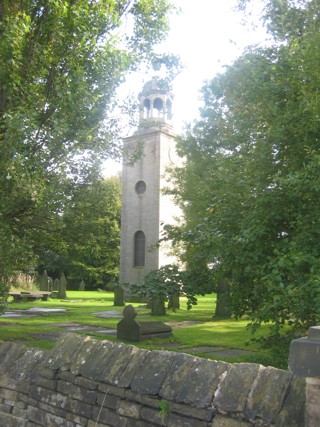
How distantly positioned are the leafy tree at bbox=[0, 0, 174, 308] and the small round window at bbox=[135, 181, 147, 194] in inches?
837

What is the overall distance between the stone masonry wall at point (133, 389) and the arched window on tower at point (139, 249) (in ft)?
84.9

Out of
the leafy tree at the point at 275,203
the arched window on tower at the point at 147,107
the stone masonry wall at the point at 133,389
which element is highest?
the arched window on tower at the point at 147,107

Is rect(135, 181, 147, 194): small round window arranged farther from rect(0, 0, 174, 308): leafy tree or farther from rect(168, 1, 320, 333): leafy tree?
rect(168, 1, 320, 333): leafy tree

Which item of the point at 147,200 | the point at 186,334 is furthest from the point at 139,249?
the point at 186,334

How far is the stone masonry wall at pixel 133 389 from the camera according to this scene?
2859 millimetres

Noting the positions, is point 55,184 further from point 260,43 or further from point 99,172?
point 260,43

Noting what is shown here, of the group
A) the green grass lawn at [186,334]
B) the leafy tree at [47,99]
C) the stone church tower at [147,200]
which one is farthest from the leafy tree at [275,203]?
the stone church tower at [147,200]

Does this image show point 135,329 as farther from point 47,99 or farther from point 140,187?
point 140,187

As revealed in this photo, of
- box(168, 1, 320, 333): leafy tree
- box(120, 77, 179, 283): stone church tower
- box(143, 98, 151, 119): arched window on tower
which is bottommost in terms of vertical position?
box(168, 1, 320, 333): leafy tree

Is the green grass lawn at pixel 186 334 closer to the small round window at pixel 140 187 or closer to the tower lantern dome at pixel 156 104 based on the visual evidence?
the small round window at pixel 140 187

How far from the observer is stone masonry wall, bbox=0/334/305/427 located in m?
2.86

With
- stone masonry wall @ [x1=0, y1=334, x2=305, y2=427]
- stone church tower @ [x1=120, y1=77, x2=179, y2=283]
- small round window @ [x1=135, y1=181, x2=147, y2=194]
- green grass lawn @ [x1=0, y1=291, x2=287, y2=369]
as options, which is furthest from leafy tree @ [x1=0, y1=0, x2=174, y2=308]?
small round window @ [x1=135, y1=181, x2=147, y2=194]

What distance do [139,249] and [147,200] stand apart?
11.8 ft

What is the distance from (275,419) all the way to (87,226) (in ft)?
25.8
